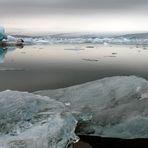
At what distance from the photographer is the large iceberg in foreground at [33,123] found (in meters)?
4.59

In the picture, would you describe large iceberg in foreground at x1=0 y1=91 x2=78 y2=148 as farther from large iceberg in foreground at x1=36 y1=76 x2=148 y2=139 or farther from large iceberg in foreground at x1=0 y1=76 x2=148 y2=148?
large iceberg in foreground at x1=36 y1=76 x2=148 y2=139

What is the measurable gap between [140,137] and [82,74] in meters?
7.86

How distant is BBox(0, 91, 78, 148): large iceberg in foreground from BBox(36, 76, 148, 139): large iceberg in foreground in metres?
0.65

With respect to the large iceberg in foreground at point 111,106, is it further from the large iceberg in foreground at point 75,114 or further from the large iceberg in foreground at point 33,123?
the large iceberg in foreground at point 33,123

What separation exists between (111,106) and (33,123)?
6.71 ft

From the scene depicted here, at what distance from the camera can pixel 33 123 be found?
516 centimetres

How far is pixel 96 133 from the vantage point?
6238 millimetres

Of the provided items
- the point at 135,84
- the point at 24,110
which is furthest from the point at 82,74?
the point at 24,110

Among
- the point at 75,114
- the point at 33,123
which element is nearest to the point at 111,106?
the point at 75,114

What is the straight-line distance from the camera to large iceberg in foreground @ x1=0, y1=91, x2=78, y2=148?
4.59 metres

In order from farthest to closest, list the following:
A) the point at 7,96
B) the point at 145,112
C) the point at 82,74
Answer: the point at 82,74
the point at 145,112
the point at 7,96

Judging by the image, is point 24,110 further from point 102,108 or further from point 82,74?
point 82,74

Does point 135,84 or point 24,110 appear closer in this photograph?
point 24,110

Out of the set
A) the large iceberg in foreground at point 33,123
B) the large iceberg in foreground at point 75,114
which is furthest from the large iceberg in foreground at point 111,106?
the large iceberg in foreground at point 33,123
